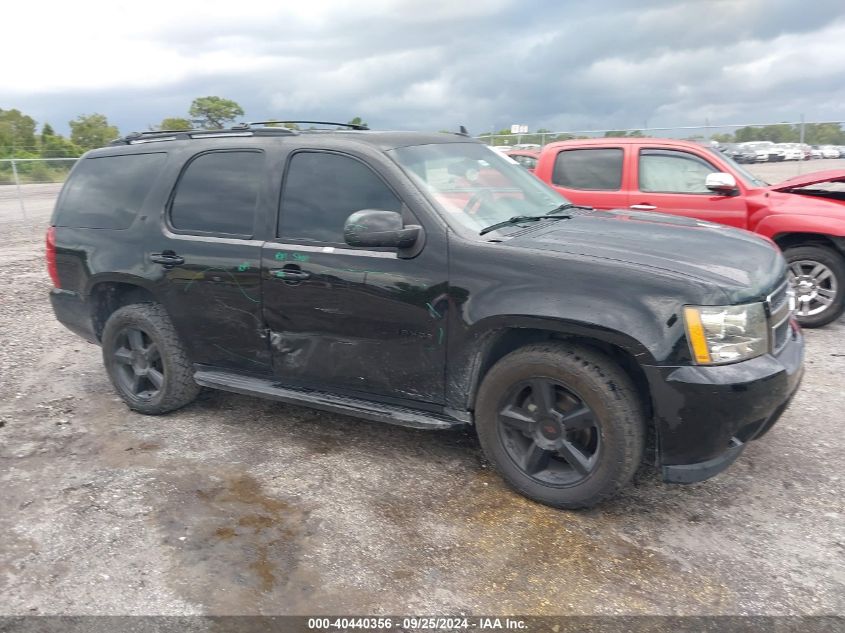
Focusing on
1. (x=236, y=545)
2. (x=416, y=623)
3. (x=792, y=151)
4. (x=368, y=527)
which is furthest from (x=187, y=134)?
(x=792, y=151)

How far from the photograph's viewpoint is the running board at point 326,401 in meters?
3.75

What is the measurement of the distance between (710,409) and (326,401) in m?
2.09

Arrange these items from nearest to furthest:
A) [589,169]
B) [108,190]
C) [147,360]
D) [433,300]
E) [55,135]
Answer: [433,300] → [147,360] → [108,190] → [589,169] → [55,135]

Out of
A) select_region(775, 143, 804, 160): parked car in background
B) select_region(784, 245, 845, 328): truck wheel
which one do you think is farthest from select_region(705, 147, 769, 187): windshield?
select_region(775, 143, 804, 160): parked car in background

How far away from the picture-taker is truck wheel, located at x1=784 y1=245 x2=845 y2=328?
6543 millimetres

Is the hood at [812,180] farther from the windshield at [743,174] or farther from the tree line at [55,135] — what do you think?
the tree line at [55,135]

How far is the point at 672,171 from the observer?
287 inches

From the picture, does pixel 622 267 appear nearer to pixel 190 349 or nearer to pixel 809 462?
pixel 809 462

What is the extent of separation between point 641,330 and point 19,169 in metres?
21.9

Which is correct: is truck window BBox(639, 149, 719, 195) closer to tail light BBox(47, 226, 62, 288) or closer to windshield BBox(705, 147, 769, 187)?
windshield BBox(705, 147, 769, 187)

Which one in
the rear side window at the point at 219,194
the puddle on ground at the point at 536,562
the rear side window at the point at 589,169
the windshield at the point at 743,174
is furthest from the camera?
the rear side window at the point at 589,169

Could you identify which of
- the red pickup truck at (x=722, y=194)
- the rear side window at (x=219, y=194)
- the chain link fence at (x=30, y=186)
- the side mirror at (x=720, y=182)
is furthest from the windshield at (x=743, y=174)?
the chain link fence at (x=30, y=186)

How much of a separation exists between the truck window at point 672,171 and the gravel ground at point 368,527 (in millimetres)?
3019

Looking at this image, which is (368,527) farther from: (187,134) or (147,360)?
(187,134)
